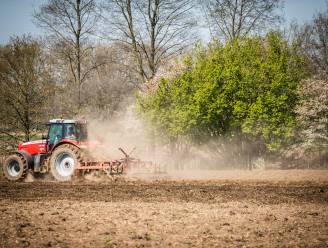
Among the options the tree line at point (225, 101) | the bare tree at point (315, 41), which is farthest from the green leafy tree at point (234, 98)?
the bare tree at point (315, 41)

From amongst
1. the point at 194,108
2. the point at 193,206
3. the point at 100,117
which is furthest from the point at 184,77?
the point at 193,206

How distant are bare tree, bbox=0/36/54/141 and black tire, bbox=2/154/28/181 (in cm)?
689

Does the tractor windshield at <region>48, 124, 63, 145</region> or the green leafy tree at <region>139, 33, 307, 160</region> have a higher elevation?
the green leafy tree at <region>139, 33, 307, 160</region>

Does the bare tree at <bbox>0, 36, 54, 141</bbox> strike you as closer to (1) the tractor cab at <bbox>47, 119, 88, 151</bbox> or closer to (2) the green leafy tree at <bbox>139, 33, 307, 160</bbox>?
(2) the green leafy tree at <bbox>139, 33, 307, 160</bbox>

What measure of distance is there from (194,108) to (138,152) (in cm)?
462

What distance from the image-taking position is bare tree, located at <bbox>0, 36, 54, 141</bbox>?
24.8 meters

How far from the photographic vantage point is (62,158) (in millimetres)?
17953

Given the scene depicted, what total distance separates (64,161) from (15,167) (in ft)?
8.09

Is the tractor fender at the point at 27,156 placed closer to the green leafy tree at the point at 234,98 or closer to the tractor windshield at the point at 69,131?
the tractor windshield at the point at 69,131

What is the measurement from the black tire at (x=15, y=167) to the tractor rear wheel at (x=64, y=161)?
1.34m

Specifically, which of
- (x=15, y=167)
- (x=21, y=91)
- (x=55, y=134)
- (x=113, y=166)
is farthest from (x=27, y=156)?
(x=21, y=91)

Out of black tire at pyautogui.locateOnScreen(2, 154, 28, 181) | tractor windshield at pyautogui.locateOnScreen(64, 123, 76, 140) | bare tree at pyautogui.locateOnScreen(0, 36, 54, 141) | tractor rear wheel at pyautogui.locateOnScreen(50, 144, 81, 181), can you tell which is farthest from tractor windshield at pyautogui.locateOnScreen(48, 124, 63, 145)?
bare tree at pyautogui.locateOnScreen(0, 36, 54, 141)

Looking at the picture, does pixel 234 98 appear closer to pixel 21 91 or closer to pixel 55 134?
pixel 55 134

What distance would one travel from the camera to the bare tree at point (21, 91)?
976 inches
